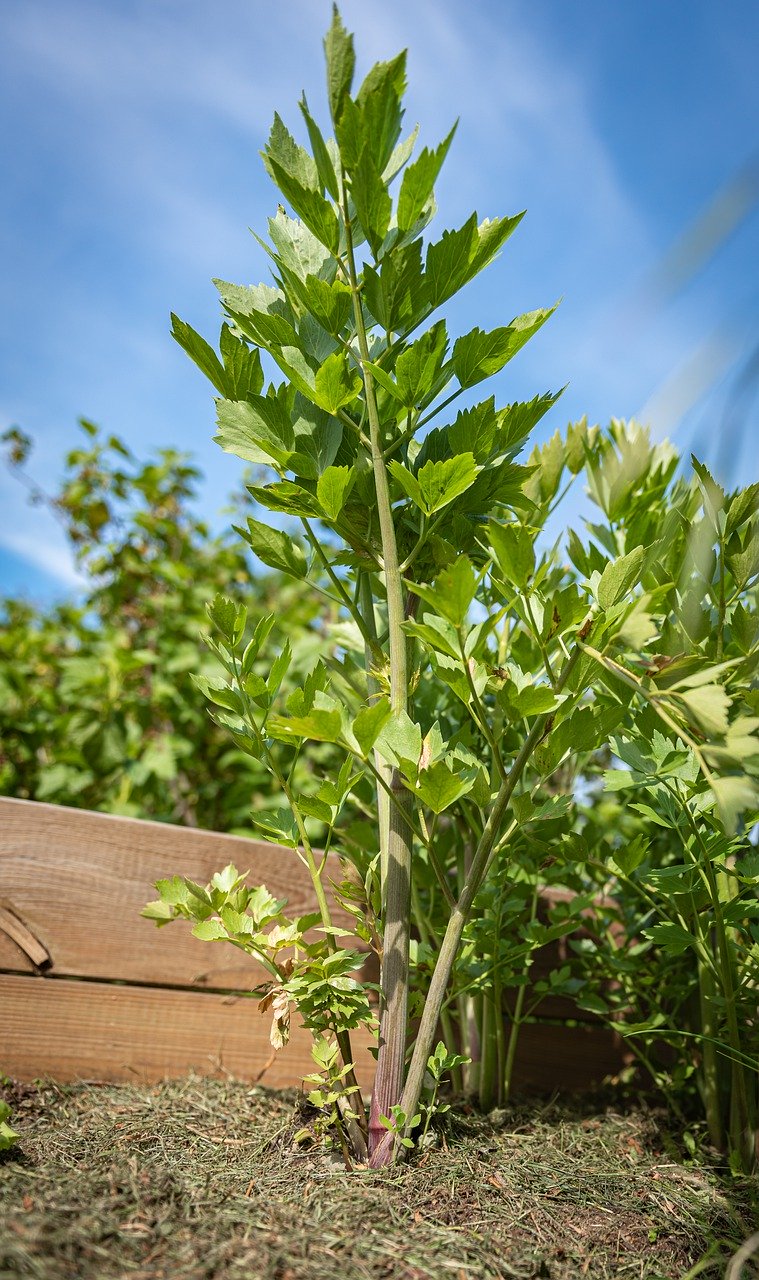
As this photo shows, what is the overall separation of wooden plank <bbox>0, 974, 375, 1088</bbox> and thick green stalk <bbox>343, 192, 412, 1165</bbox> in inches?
15.0

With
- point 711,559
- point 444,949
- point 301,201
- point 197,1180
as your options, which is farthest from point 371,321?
point 197,1180

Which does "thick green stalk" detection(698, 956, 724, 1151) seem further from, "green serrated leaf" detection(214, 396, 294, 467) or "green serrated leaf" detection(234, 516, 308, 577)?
"green serrated leaf" detection(214, 396, 294, 467)

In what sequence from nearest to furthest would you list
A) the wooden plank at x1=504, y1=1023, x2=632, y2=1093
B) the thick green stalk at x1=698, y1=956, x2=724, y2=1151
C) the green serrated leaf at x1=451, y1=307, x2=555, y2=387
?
the green serrated leaf at x1=451, y1=307, x2=555, y2=387, the thick green stalk at x1=698, y1=956, x2=724, y2=1151, the wooden plank at x1=504, y1=1023, x2=632, y2=1093

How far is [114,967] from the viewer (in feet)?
4.20

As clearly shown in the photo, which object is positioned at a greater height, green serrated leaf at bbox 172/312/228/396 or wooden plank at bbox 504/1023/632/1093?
green serrated leaf at bbox 172/312/228/396

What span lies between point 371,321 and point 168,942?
99cm

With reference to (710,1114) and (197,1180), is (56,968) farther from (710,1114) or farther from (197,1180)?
(710,1114)

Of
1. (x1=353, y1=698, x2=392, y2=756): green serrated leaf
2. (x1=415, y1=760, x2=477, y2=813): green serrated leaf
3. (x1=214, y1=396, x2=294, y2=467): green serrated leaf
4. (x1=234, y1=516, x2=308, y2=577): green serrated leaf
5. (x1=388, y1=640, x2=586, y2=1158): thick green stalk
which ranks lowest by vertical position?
(x1=388, y1=640, x2=586, y2=1158): thick green stalk

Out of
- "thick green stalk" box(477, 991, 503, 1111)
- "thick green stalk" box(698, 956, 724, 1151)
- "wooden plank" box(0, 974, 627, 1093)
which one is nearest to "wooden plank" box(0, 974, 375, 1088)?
"wooden plank" box(0, 974, 627, 1093)

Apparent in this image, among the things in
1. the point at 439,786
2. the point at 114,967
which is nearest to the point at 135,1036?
the point at 114,967

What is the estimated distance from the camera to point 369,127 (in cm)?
81

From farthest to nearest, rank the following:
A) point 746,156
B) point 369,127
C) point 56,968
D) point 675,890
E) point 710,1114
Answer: point 56,968 < point 710,1114 < point 675,890 < point 369,127 < point 746,156

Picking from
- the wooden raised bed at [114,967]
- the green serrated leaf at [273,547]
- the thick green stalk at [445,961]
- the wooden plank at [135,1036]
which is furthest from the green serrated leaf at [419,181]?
the wooden plank at [135,1036]

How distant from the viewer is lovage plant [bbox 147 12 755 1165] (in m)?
0.81
